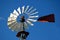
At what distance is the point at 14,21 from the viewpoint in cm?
1509

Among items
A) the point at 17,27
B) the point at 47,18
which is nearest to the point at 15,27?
the point at 17,27

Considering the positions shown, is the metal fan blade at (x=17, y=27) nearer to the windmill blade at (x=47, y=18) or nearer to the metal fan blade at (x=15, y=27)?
the metal fan blade at (x=15, y=27)

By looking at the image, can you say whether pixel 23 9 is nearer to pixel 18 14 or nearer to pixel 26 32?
pixel 18 14

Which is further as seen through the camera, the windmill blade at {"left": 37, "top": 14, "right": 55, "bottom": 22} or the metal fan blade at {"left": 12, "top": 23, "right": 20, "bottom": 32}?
the metal fan blade at {"left": 12, "top": 23, "right": 20, "bottom": 32}

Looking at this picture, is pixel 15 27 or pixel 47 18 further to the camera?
pixel 15 27

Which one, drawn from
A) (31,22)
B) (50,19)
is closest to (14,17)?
(31,22)

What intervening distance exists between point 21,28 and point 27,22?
61 cm

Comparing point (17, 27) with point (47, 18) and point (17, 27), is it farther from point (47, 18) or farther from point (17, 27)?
point (47, 18)

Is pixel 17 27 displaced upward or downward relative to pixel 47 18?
downward

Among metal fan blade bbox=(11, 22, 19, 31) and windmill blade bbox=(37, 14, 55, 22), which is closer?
windmill blade bbox=(37, 14, 55, 22)

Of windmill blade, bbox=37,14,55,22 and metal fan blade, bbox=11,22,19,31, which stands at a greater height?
windmill blade, bbox=37,14,55,22

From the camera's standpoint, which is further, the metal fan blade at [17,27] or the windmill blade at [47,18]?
the metal fan blade at [17,27]

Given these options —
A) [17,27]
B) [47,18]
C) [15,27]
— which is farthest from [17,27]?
[47,18]

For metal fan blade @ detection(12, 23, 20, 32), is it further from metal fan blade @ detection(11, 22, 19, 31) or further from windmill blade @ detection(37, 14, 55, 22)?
windmill blade @ detection(37, 14, 55, 22)
